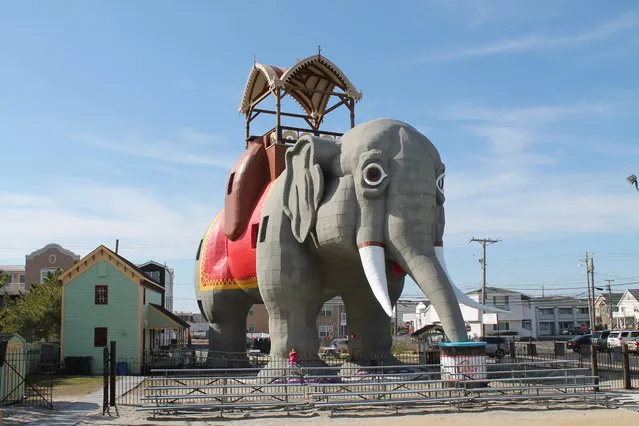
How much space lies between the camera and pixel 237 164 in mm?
22344

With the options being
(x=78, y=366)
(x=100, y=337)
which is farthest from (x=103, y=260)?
(x=78, y=366)

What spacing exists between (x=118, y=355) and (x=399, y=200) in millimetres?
17414

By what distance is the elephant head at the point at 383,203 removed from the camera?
15484 mm

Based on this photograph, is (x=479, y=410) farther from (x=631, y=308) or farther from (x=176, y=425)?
(x=631, y=308)

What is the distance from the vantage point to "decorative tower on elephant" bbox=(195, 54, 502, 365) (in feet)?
51.8

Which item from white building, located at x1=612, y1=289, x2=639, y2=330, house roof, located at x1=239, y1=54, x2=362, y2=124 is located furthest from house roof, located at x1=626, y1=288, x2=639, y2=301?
house roof, located at x1=239, y1=54, x2=362, y2=124

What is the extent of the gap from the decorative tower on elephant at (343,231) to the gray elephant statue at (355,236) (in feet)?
0.08

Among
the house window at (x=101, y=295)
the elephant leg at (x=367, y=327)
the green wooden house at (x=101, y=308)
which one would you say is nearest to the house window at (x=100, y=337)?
the green wooden house at (x=101, y=308)

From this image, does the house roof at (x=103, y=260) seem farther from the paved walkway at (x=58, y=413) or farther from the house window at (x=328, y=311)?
the house window at (x=328, y=311)

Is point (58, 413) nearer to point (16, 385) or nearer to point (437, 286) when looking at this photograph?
point (16, 385)

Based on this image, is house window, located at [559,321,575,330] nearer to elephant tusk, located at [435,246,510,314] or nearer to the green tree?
the green tree

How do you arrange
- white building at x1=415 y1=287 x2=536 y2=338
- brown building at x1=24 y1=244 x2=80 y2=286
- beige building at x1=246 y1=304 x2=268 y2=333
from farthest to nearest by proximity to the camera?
beige building at x1=246 y1=304 x2=268 y2=333 < white building at x1=415 y1=287 x2=536 y2=338 < brown building at x1=24 y1=244 x2=80 y2=286

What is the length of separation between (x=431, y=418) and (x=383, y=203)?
5000mm

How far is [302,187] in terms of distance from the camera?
57.3 feet
